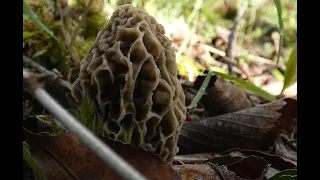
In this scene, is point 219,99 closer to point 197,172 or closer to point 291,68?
point 291,68

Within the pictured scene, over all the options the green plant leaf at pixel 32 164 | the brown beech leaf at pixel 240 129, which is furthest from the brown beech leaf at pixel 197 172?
the brown beech leaf at pixel 240 129

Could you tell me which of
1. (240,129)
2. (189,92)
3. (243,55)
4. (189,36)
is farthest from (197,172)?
(243,55)

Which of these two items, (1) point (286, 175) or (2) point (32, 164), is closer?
(2) point (32, 164)

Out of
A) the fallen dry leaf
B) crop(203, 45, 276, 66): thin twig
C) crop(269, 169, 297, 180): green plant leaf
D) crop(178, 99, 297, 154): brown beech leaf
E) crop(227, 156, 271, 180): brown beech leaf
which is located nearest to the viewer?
crop(269, 169, 297, 180): green plant leaf

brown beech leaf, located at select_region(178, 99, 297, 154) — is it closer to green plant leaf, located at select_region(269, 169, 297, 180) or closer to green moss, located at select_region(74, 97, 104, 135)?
green plant leaf, located at select_region(269, 169, 297, 180)

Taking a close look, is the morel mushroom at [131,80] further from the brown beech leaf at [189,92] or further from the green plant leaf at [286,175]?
the brown beech leaf at [189,92]

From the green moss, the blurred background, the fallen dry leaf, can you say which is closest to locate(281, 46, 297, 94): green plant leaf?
the blurred background
